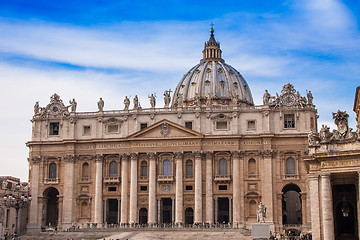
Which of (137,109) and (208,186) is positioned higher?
(137,109)

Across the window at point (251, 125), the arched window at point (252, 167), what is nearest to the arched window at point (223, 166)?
the arched window at point (252, 167)

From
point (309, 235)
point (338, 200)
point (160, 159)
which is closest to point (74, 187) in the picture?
point (160, 159)

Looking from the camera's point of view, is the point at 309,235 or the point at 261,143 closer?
the point at 309,235

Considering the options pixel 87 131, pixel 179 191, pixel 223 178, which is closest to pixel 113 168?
pixel 87 131

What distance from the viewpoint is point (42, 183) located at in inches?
3346

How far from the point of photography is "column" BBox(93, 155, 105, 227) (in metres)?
81.6

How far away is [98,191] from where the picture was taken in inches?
3243

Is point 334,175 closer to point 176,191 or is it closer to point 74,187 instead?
point 176,191

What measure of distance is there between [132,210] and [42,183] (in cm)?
1419

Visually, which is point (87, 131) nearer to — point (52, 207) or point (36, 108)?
point (36, 108)

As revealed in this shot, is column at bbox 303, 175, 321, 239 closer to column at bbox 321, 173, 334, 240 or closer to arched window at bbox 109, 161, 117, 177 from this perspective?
column at bbox 321, 173, 334, 240

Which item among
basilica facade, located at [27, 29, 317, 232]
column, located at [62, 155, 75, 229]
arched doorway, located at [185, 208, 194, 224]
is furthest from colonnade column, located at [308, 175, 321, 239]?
column, located at [62, 155, 75, 229]

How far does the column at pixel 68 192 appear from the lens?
270 ft

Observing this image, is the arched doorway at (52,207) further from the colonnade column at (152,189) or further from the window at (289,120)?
the window at (289,120)
